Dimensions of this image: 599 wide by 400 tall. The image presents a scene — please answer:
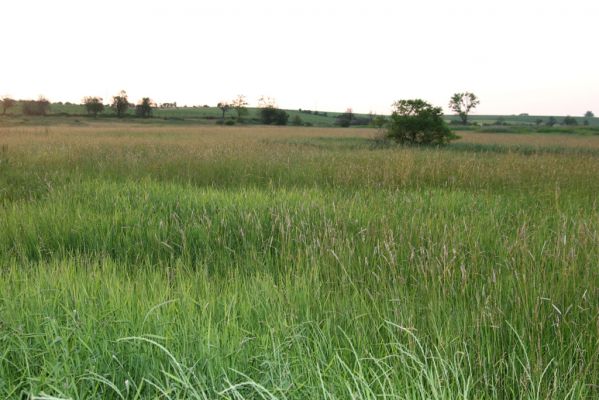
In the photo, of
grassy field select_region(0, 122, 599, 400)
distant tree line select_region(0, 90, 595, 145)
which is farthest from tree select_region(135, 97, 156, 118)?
grassy field select_region(0, 122, 599, 400)

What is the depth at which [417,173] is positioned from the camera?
884 cm

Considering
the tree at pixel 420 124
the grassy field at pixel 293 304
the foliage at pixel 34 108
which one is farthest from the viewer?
the foliage at pixel 34 108

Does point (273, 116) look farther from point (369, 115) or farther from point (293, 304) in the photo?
point (293, 304)

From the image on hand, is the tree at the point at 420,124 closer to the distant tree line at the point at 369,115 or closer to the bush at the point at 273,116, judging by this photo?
the distant tree line at the point at 369,115

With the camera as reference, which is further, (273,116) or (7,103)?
(273,116)

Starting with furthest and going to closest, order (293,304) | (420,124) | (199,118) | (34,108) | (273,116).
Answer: (199,118) → (273,116) → (34,108) → (420,124) → (293,304)

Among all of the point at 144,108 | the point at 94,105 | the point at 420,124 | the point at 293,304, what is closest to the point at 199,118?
the point at 144,108

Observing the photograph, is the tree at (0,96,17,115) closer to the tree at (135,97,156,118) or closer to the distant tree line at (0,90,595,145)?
the distant tree line at (0,90,595,145)

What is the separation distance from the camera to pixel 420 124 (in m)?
23.4

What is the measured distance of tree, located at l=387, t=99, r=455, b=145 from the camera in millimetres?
23453

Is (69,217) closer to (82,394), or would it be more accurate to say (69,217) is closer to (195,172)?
(82,394)

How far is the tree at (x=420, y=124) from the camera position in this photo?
76.9ft

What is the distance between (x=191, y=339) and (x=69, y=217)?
3596mm

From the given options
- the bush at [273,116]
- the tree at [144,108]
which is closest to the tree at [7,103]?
the tree at [144,108]
